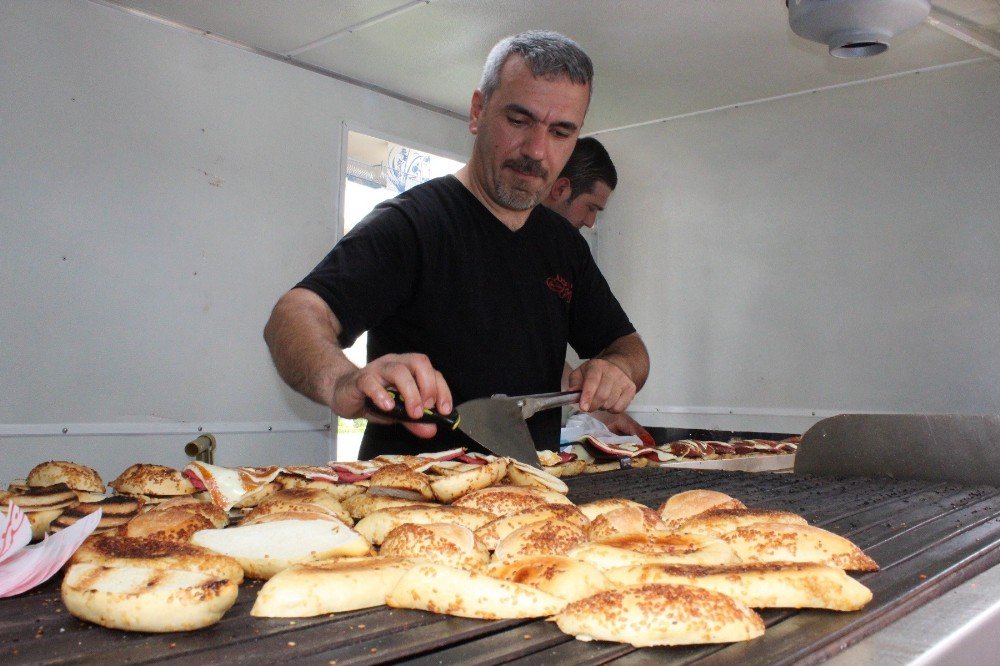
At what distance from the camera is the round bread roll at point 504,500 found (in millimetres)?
1754

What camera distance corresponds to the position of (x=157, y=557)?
3.91 feet

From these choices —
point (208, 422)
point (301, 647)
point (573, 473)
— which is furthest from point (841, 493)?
point (208, 422)

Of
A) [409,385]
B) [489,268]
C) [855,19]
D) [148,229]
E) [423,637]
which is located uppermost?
[855,19]

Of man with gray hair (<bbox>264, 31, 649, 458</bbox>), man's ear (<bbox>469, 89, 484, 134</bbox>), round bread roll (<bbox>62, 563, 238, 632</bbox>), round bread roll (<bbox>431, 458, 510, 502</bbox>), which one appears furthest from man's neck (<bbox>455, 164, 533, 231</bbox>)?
round bread roll (<bbox>62, 563, 238, 632</bbox>)

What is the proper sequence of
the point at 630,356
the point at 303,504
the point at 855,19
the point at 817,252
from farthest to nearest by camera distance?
1. the point at 817,252
2. the point at 630,356
3. the point at 855,19
4. the point at 303,504

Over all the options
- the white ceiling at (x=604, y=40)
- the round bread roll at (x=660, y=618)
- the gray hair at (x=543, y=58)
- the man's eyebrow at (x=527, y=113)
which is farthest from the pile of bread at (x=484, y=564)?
the white ceiling at (x=604, y=40)

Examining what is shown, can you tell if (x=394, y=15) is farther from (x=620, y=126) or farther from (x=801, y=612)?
(x=801, y=612)

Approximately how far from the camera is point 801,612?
1156 mm

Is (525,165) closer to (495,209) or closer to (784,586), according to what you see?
(495,209)

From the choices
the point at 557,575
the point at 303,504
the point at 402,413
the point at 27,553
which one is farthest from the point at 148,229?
the point at 557,575

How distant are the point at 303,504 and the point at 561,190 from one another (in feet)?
13.1

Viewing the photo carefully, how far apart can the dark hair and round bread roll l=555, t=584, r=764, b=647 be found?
4.43 metres

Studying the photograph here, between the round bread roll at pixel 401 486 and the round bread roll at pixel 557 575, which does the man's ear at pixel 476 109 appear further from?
the round bread roll at pixel 557 575

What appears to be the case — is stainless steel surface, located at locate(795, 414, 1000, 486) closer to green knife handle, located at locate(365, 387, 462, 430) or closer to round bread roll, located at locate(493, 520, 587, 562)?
green knife handle, located at locate(365, 387, 462, 430)
